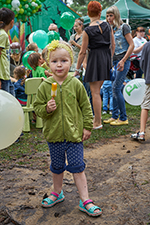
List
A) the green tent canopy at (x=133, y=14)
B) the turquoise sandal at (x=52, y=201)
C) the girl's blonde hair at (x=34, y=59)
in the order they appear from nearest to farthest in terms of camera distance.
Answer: the turquoise sandal at (x=52, y=201) → the girl's blonde hair at (x=34, y=59) → the green tent canopy at (x=133, y=14)

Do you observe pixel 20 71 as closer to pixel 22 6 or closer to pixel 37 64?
pixel 37 64

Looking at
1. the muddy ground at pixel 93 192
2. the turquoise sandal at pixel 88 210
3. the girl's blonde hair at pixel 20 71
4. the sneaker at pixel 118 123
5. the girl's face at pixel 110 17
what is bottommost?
the sneaker at pixel 118 123

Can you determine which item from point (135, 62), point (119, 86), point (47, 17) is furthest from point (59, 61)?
point (47, 17)

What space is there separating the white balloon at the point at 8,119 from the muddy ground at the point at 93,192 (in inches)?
26.5

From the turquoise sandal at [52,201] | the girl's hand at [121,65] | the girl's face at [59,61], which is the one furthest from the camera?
the girl's hand at [121,65]

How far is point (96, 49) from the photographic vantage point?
179 inches

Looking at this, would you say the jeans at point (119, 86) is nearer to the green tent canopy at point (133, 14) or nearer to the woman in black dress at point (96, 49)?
the woman in black dress at point (96, 49)

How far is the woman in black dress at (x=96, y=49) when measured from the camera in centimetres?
436

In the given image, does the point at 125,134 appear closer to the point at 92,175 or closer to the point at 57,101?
the point at 92,175

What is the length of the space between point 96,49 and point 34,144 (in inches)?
78.3

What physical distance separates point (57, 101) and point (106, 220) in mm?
1049

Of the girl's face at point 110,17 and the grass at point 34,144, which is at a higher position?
the girl's face at point 110,17

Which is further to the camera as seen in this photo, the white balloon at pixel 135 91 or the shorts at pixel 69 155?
the white balloon at pixel 135 91

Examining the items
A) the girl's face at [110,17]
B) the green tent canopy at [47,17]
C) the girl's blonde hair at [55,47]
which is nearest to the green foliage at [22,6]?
the green tent canopy at [47,17]
